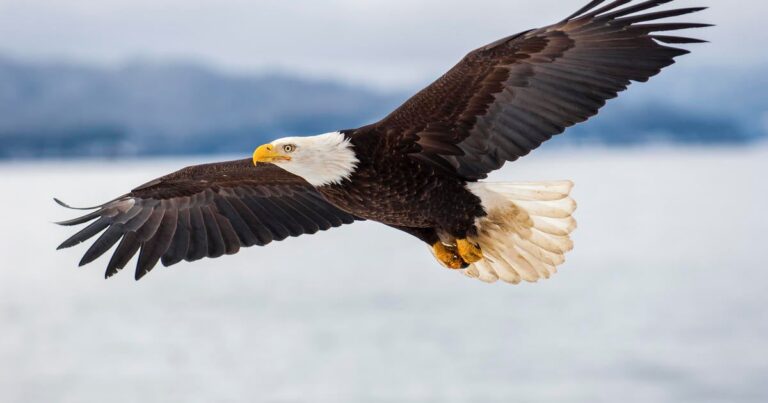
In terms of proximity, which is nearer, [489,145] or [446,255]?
[489,145]

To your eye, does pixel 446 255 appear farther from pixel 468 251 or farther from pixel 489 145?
pixel 489 145

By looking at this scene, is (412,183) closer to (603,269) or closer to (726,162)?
(603,269)

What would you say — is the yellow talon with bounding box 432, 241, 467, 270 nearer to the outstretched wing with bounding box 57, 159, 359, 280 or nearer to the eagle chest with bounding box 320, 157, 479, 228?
the eagle chest with bounding box 320, 157, 479, 228

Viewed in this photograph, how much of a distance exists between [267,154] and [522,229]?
1.38 meters

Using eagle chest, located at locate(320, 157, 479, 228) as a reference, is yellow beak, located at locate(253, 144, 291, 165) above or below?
above

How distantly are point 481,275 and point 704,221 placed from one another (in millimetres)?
14338

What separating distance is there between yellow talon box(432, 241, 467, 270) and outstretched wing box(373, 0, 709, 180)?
22.3 inches

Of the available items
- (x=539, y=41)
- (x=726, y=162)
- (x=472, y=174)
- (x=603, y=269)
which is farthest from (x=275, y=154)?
(x=726, y=162)

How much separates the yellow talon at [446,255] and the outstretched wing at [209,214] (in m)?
0.66

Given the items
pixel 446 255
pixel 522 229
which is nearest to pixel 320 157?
pixel 446 255

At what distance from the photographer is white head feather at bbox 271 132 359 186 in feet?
19.9

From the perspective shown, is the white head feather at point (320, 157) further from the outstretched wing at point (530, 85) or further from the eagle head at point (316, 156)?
the outstretched wing at point (530, 85)

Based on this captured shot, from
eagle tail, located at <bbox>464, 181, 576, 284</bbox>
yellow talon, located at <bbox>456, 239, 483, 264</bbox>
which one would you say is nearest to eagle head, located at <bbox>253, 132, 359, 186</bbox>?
eagle tail, located at <bbox>464, 181, 576, 284</bbox>

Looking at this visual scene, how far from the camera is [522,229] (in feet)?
21.6
